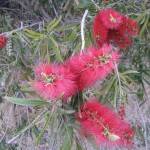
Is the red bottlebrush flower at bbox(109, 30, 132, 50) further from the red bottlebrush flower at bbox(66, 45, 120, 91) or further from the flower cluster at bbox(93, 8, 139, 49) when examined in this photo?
the red bottlebrush flower at bbox(66, 45, 120, 91)

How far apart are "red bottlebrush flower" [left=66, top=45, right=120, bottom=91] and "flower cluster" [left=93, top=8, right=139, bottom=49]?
405 mm

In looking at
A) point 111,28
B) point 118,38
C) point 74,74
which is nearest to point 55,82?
point 74,74

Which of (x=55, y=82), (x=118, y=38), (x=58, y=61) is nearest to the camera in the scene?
(x=55, y=82)

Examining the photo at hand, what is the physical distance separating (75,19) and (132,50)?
0.67m

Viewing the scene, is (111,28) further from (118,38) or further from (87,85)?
(87,85)

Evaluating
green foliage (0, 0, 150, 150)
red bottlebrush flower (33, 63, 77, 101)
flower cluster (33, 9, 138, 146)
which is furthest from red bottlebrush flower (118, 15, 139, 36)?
red bottlebrush flower (33, 63, 77, 101)

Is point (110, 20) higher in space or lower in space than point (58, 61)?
higher

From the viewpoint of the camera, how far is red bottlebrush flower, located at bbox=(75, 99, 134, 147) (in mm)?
887

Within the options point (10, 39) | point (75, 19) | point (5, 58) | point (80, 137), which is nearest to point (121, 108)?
point (80, 137)

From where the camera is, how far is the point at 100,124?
90 cm

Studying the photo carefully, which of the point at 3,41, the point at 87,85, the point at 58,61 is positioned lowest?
the point at 58,61

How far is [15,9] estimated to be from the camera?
3.18 meters

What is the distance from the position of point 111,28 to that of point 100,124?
0.56 m

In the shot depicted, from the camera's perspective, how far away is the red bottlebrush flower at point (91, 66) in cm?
93
